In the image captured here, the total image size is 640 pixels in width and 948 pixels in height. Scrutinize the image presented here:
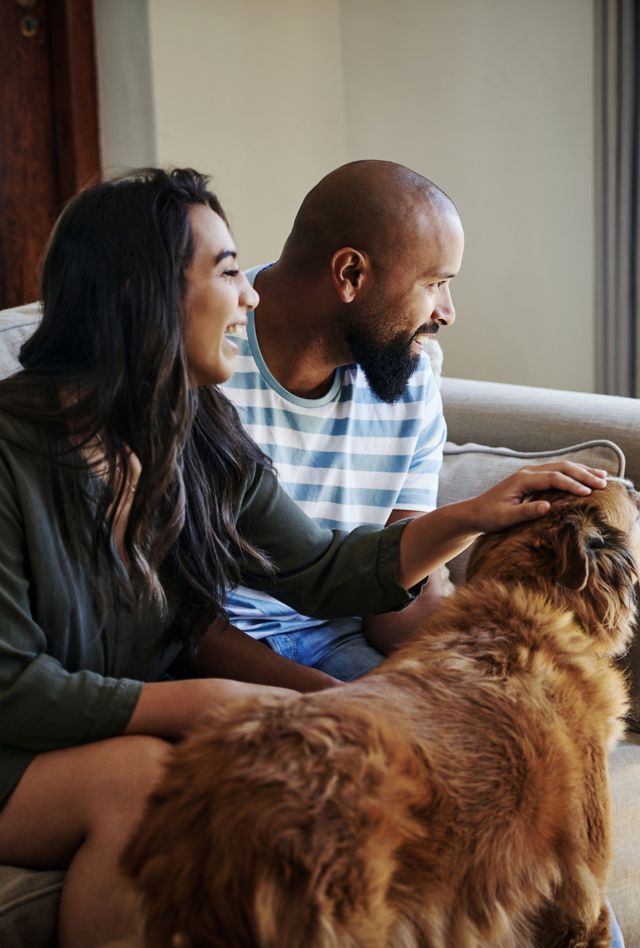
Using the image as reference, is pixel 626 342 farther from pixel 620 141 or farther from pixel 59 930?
pixel 59 930

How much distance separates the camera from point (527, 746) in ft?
4.20

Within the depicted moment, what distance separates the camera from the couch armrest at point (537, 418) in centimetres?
214

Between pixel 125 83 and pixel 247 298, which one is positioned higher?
pixel 125 83

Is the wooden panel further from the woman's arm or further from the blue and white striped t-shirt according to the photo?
the woman's arm

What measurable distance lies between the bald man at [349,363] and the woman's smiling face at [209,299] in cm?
39

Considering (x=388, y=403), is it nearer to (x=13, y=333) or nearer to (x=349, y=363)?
(x=349, y=363)

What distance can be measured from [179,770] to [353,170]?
50.9 inches

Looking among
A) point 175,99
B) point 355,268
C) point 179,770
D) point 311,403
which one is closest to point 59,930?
point 179,770

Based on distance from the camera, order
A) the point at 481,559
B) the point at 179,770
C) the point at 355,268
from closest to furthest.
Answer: the point at 179,770 < the point at 481,559 < the point at 355,268

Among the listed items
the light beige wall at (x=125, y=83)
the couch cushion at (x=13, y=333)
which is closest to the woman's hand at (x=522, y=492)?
the couch cushion at (x=13, y=333)

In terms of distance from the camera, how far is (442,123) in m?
4.03

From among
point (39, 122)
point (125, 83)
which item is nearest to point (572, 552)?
point (125, 83)

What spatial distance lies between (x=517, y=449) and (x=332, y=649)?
654 mm

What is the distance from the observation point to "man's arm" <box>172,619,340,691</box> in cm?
174
